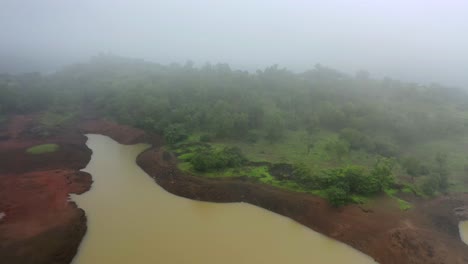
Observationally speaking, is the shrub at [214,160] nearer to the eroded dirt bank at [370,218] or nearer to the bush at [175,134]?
the eroded dirt bank at [370,218]

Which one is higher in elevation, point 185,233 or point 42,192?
point 185,233

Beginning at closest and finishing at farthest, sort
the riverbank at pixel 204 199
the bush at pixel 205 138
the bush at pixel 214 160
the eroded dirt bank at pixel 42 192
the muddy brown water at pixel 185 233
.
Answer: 1. the eroded dirt bank at pixel 42 192
2. the muddy brown water at pixel 185 233
3. the riverbank at pixel 204 199
4. the bush at pixel 214 160
5. the bush at pixel 205 138

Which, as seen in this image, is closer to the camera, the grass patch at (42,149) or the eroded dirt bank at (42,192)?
the eroded dirt bank at (42,192)

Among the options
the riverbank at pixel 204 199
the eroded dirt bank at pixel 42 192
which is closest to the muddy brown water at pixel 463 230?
the riverbank at pixel 204 199

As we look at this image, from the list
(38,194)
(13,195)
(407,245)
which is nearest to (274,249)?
(407,245)

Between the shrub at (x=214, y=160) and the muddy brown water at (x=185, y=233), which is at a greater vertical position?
the shrub at (x=214, y=160)

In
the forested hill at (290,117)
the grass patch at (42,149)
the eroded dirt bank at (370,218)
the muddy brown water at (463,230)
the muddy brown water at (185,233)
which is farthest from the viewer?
the grass patch at (42,149)

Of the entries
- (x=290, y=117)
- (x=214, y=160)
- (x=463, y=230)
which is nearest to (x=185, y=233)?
(x=214, y=160)

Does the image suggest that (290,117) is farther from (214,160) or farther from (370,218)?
(370,218)
